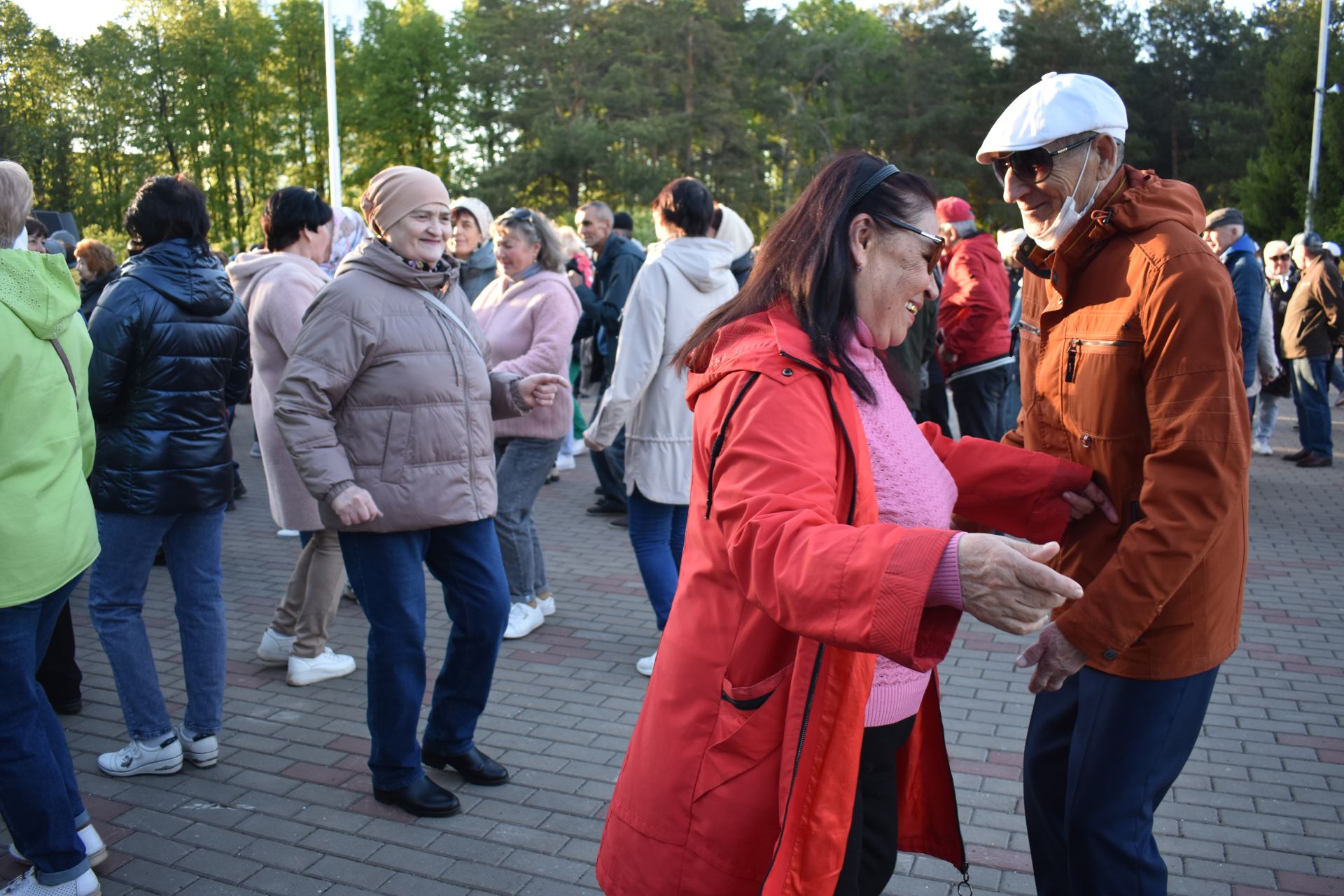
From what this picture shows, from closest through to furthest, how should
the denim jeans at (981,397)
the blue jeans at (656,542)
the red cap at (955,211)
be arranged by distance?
1. the blue jeans at (656,542)
2. the red cap at (955,211)
3. the denim jeans at (981,397)

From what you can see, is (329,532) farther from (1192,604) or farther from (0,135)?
(0,135)

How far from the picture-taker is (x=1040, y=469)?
239 cm

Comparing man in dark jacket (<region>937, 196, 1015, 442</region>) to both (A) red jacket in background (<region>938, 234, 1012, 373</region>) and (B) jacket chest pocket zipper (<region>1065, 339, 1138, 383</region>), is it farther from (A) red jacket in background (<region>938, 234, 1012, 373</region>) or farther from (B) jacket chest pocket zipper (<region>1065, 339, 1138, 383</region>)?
(B) jacket chest pocket zipper (<region>1065, 339, 1138, 383</region>)

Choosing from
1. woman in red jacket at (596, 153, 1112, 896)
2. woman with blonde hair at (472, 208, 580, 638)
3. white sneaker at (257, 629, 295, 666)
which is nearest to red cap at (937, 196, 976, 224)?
woman with blonde hair at (472, 208, 580, 638)

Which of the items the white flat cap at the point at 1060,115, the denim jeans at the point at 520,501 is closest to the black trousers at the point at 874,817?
the white flat cap at the point at 1060,115

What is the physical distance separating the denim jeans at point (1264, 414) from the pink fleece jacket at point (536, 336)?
859cm

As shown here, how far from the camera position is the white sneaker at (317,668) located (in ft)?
16.5

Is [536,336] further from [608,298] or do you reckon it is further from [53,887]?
[53,887]

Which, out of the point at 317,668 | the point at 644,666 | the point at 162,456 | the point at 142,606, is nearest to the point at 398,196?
the point at 162,456

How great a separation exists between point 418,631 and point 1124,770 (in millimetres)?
2239

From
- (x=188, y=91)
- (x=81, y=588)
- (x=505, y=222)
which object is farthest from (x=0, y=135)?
(x=505, y=222)

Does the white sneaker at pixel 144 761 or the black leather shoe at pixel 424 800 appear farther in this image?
the white sneaker at pixel 144 761

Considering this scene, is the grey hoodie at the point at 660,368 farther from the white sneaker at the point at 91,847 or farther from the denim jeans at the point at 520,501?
the white sneaker at the point at 91,847

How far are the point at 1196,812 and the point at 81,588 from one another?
20.5ft
